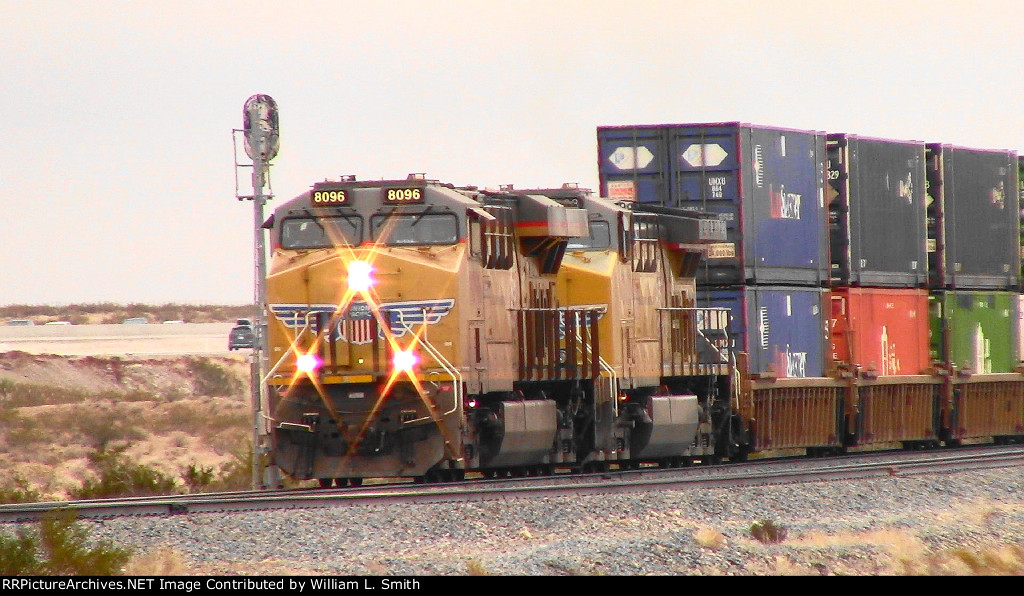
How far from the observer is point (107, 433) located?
36.0m

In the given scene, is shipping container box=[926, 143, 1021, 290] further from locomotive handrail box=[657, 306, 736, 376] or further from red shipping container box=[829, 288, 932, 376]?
locomotive handrail box=[657, 306, 736, 376]

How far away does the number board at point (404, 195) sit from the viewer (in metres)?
19.8

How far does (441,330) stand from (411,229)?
4.37 ft

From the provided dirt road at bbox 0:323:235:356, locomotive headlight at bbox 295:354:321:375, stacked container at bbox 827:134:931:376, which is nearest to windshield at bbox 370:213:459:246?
locomotive headlight at bbox 295:354:321:375

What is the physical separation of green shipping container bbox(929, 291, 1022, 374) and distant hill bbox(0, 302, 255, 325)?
216ft

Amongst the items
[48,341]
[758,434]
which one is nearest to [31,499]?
[758,434]

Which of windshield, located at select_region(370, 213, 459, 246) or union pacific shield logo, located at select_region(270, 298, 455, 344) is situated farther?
windshield, located at select_region(370, 213, 459, 246)

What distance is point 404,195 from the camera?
19844 millimetres

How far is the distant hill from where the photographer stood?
94.9 meters

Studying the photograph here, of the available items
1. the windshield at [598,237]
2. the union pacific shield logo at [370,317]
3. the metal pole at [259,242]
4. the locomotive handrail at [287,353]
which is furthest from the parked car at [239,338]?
the union pacific shield logo at [370,317]

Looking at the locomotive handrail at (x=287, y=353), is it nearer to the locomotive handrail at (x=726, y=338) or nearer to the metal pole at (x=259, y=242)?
the metal pole at (x=259, y=242)

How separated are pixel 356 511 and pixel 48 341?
59683 mm

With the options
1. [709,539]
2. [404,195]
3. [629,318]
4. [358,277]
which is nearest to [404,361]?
[358,277]
